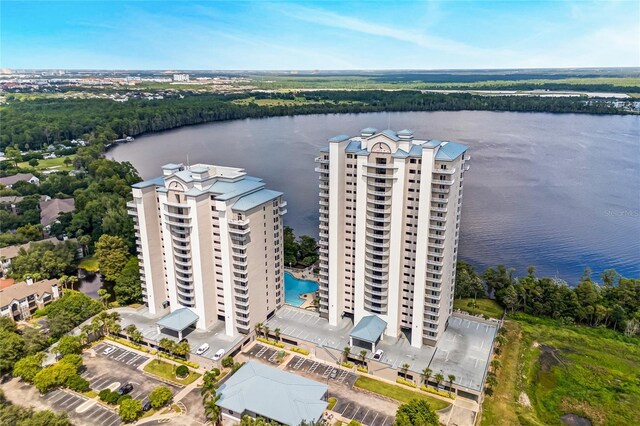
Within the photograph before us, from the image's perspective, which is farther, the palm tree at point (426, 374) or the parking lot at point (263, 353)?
the parking lot at point (263, 353)

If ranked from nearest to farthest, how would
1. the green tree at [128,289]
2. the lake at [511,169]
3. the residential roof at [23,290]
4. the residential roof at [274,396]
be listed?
1. the residential roof at [274,396]
2. the residential roof at [23,290]
3. the green tree at [128,289]
4. the lake at [511,169]

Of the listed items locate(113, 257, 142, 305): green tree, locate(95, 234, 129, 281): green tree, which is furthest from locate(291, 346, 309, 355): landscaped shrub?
locate(95, 234, 129, 281): green tree

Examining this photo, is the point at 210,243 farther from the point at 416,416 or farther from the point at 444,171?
the point at 416,416

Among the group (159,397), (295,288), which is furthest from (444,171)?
(159,397)

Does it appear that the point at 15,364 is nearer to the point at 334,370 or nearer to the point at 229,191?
the point at 229,191

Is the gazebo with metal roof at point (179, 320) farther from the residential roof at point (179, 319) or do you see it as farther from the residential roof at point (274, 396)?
the residential roof at point (274, 396)

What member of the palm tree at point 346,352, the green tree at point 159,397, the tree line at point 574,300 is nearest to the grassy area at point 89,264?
the green tree at point 159,397
